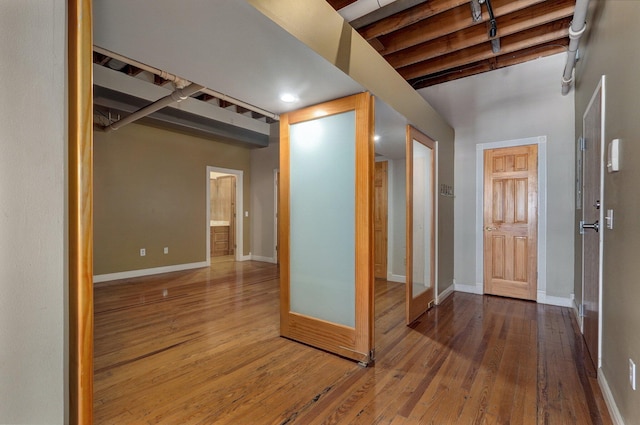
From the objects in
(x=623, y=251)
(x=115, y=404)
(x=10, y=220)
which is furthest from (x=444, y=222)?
(x=10, y=220)

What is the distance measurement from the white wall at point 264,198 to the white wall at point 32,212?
19.9 feet

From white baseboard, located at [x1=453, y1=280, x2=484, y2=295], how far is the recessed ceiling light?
3.70 meters

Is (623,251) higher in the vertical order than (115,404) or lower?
higher

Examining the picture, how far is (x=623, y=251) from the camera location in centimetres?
162

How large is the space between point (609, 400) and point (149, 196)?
641cm

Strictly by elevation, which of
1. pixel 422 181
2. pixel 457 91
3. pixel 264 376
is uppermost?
pixel 457 91

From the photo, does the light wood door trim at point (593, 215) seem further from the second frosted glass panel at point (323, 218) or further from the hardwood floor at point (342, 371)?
the second frosted glass panel at point (323, 218)

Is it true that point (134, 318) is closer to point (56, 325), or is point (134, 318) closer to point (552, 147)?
point (56, 325)

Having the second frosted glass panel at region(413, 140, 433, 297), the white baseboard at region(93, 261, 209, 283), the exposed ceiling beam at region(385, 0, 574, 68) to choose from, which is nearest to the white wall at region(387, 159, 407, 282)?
the second frosted glass panel at region(413, 140, 433, 297)

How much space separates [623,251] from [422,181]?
83.5 inches

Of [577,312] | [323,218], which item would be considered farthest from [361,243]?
[577,312]

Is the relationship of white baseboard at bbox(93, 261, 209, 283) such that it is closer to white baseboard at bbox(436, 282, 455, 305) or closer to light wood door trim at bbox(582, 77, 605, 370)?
white baseboard at bbox(436, 282, 455, 305)

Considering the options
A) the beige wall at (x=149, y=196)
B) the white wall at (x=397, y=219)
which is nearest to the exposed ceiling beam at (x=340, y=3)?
the white wall at (x=397, y=219)

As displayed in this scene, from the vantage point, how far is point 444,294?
4.25 meters
